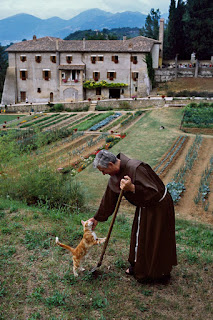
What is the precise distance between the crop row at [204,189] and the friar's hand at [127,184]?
25.5ft

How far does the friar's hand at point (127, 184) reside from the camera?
14.4ft

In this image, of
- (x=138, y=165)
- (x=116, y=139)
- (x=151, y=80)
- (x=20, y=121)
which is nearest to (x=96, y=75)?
(x=151, y=80)

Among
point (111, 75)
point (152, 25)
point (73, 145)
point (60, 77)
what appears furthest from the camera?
point (152, 25)

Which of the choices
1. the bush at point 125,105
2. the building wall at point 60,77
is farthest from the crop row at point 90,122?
the building wall at point 60,77

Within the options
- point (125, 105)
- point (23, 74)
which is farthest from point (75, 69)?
point (125, 105)

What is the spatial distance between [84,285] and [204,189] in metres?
9.17

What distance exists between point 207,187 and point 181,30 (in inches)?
1385

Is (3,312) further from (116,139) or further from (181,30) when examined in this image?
(181,30)

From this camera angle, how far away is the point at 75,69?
1522 inches

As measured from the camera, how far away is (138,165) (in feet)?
15.2

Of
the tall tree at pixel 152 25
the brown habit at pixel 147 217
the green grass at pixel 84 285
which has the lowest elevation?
the green grass at pixel 84 285

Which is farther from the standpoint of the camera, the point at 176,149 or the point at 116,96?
the point at 116,96

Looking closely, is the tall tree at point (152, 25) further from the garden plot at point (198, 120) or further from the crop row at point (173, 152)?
the crop row at point (173, 152)

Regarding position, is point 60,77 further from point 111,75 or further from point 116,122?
point 116,122
